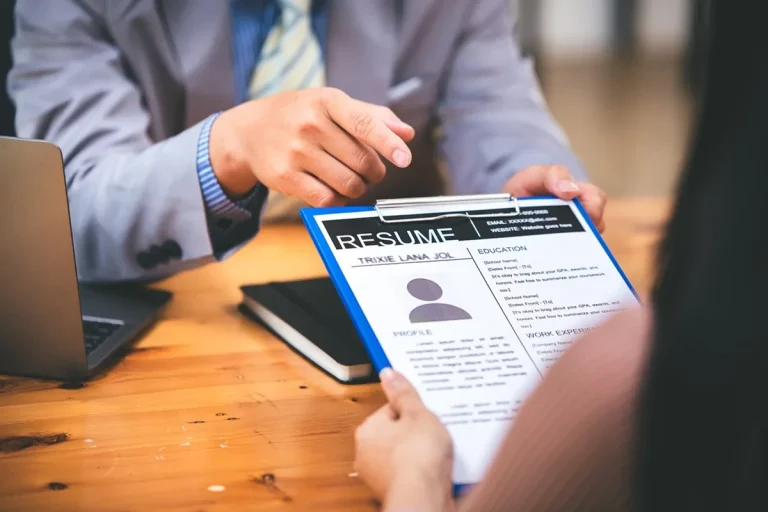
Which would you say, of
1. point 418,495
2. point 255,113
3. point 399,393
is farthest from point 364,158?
point 418,495

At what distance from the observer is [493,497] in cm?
47

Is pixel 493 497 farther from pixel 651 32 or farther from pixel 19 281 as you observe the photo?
pixel 651 32

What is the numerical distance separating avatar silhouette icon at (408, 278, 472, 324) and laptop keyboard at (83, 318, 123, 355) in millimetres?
331

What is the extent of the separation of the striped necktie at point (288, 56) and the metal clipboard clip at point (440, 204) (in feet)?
1.74

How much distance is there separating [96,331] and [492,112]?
2.63 ft

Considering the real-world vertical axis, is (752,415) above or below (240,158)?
above

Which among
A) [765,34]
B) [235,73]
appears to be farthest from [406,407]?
[235,73]

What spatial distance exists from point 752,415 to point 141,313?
0.71 meters

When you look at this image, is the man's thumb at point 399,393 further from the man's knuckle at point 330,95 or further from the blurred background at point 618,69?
the blurred background at point 618,69

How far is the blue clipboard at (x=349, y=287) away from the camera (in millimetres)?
666

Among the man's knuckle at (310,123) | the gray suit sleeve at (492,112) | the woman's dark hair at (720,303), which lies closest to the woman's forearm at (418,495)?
the woman's dark hair at (720,303)

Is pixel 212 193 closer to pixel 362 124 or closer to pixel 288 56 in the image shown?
pixel 362 124

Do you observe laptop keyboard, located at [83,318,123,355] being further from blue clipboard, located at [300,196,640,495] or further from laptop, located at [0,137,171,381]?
blue clipboard, located at [300,196,640,495]

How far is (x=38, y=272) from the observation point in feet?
2.43
